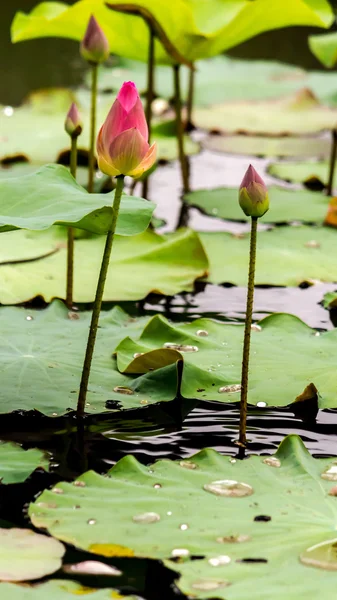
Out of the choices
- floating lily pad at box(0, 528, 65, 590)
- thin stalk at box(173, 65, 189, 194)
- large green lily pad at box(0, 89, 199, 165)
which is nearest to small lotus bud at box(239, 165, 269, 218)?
floating lily pad at box(0, 528, 65, 590)

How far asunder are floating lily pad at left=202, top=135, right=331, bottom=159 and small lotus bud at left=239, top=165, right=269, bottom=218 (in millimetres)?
2059

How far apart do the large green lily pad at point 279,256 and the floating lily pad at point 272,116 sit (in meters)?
1.21

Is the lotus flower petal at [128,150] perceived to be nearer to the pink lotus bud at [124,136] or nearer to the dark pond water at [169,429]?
the pink lotus bud at [124,136]

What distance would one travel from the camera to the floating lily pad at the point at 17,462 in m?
1.10

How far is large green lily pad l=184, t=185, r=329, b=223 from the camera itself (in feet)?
7.96

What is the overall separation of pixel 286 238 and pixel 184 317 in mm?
544

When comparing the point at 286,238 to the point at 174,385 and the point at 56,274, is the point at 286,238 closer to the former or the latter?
the point at 56,274

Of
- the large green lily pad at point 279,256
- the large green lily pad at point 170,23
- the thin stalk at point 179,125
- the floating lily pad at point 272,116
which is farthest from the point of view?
the floating lily pad at point 272,116

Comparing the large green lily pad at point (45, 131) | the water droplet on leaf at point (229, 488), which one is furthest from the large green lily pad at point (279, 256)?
the water droplet on leaf at point (229, 488)

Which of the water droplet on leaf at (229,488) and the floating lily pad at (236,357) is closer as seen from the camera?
the water droplet on leaf at (229,488)

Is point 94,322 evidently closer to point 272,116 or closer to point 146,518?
point 146,518

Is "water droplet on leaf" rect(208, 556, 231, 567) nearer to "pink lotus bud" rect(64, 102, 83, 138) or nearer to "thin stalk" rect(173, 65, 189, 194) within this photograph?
"pink lotus bud" rect(64, 102, 83, 138)

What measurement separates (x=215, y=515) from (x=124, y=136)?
1.56 feet

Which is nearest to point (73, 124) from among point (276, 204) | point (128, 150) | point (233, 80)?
point (128, 150)
